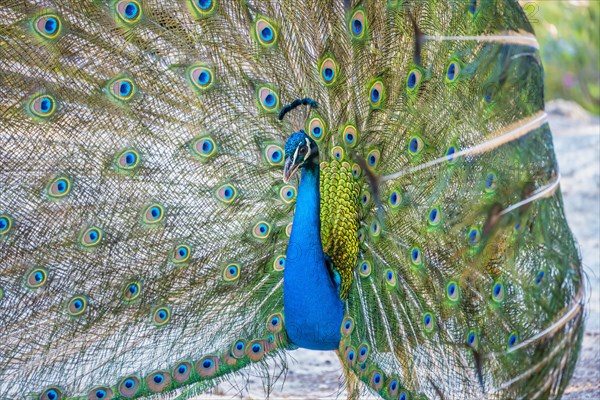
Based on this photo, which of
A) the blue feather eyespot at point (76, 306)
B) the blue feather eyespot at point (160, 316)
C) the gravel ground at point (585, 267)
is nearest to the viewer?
the blue feather eyespot at point (76, 306)

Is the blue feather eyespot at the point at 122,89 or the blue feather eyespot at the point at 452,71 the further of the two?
the blue feather eyespot at the point at 452,71

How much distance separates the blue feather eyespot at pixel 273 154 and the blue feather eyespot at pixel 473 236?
0.70 metres

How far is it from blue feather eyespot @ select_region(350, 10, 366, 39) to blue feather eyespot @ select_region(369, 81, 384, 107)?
0.56 ft

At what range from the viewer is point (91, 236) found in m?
2.85

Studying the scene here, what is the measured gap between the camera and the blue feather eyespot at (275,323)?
311cm

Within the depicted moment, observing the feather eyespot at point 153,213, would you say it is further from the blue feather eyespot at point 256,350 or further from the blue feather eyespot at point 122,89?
the blue feather eyespot at point 256,350

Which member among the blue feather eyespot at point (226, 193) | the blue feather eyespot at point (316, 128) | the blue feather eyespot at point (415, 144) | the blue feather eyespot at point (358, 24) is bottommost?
the blue feather eyespot at point (415, 144)

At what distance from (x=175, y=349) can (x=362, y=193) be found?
0.82 m

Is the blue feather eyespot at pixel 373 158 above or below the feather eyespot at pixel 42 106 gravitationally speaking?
below

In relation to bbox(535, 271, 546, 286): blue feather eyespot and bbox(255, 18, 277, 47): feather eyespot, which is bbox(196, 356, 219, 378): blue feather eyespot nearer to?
bbox(255, 18, 277, 47): feather eyespot

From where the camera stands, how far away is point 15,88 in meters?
2.62

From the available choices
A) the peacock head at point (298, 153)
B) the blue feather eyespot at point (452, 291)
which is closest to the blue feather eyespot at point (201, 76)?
the peacock head at point (298, 153)

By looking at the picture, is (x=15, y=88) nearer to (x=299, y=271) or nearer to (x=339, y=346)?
(x=299, y=271)

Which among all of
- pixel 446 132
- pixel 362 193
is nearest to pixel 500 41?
pixel 446 132
